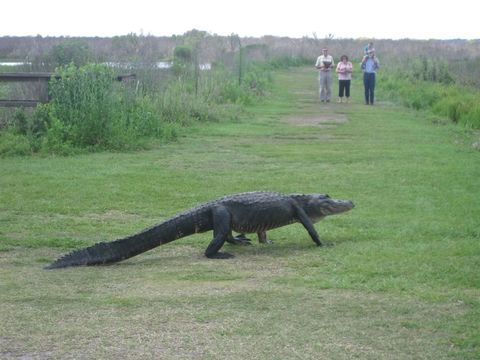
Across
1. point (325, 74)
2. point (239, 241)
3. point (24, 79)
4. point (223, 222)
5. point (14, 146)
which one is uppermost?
point (24, 79)

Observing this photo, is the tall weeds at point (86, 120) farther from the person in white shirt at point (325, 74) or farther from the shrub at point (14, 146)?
the person in white shirt at point (325, 74)

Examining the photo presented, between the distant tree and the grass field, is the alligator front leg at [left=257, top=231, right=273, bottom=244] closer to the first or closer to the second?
the grass field

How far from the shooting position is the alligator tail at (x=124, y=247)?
275 inches

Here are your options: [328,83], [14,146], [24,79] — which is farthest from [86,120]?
[328,83]

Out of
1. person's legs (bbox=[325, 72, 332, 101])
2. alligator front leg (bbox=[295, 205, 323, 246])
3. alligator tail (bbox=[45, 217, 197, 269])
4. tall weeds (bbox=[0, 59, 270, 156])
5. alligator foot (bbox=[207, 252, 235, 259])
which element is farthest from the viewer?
person's legs (bbox=[325, 72, 332, 101])

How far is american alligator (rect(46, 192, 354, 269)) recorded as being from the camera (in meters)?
7.04

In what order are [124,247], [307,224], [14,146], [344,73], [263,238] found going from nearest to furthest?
[124,247] → [307,224] → [263,238] → [14,146] → [344,73]

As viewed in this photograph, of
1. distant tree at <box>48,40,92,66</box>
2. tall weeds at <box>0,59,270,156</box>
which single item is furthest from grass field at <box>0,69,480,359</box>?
distant tree at <box>48,40,92,66</box>

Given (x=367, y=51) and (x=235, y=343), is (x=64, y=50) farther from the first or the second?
(x=235, y=343)

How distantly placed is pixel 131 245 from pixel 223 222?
0.85 m

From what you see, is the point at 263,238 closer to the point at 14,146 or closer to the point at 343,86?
the point at 14,146

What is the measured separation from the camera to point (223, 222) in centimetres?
745

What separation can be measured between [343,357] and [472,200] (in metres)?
5.47

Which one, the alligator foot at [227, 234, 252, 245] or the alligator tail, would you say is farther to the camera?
the alligator foot at [227, 234, 252, 245]
